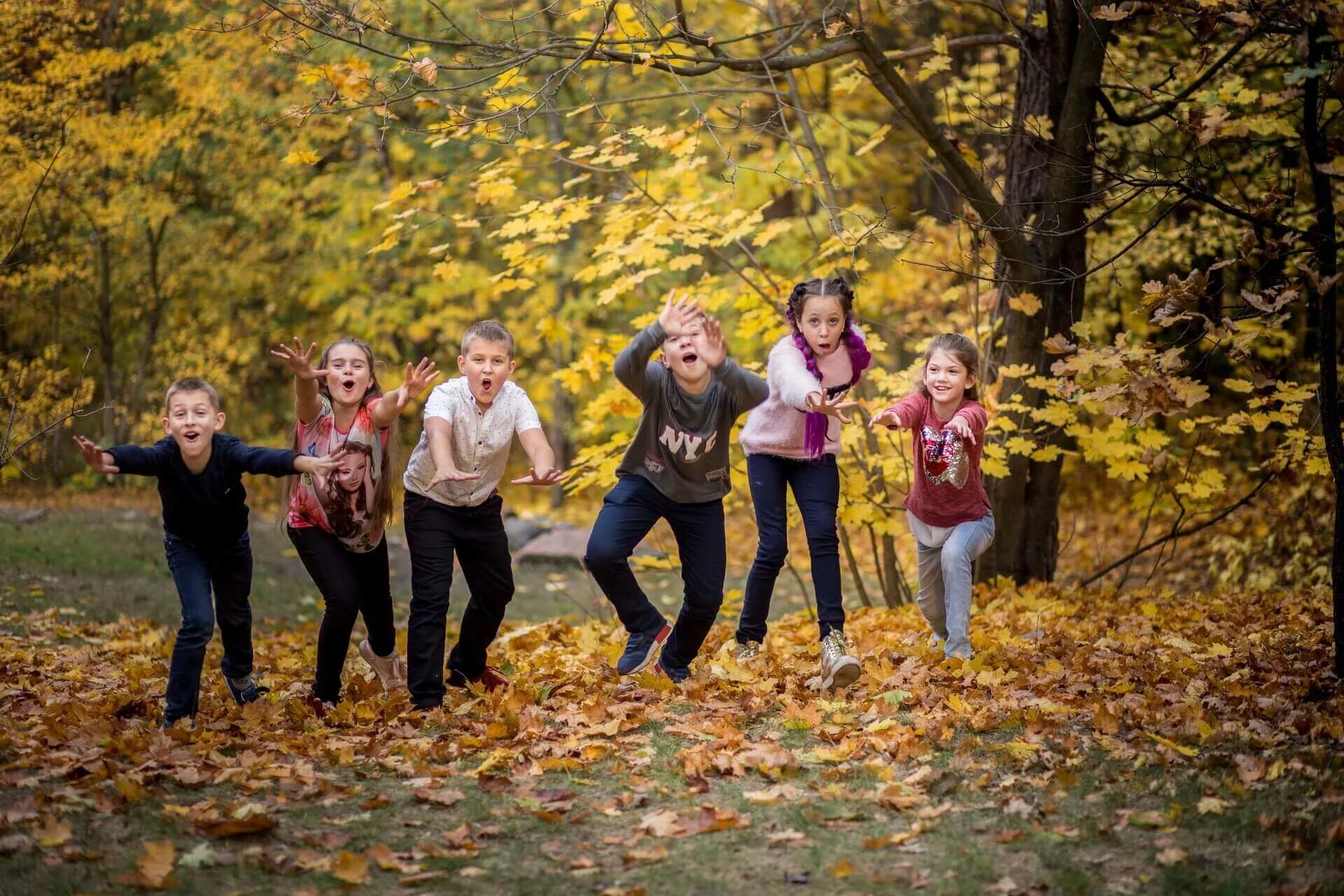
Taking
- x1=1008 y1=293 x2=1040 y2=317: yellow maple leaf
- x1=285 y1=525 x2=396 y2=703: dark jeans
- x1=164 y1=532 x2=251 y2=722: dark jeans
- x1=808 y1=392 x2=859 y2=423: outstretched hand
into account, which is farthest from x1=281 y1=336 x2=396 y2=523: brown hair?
x1=1008 y1=293 x2=1040 y2=317: yellow maple leaf

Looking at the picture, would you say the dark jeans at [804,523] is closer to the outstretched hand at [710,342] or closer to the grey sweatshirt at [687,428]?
the grey sweatshirt at [687,428]

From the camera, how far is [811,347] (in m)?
5.96

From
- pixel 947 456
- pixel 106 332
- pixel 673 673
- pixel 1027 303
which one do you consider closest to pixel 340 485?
pixel 673 673

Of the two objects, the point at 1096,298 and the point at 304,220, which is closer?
the point at 1096,298

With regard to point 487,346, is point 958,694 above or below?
below

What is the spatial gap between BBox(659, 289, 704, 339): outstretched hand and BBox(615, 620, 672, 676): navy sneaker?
1601mm

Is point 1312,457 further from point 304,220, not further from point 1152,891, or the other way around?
point 304,220

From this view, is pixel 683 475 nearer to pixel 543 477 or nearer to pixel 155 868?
pixel 543 477

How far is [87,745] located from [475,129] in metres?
3.74

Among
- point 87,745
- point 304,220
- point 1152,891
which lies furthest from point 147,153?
point 1152,891

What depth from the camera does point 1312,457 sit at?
7598 mm

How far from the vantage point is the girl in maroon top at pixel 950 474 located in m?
5.86

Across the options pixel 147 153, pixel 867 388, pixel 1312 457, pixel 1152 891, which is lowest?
pixel 1152 891

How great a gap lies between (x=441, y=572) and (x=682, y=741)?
1391mm
